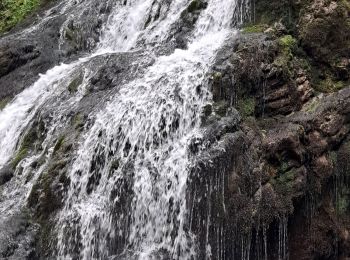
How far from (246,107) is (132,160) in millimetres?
2409

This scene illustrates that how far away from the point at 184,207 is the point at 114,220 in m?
1.19

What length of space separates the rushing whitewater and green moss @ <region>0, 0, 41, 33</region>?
682cm

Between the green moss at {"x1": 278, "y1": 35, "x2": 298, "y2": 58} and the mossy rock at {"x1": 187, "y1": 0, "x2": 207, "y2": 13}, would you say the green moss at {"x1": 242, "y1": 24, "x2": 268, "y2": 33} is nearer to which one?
the green moss at {"x1": 278, "y1": 35, "x2": 298, "y2": 58}

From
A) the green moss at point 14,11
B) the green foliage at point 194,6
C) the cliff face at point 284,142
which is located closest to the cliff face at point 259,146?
the cliff face at point 284,142

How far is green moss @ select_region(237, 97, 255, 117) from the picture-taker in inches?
354

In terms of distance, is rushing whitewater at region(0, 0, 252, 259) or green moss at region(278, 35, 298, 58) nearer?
rushing whitewater at region(0, 0, 252, 259)

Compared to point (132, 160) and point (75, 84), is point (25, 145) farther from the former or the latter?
point (132, 160)

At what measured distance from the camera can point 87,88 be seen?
10742 millimetres

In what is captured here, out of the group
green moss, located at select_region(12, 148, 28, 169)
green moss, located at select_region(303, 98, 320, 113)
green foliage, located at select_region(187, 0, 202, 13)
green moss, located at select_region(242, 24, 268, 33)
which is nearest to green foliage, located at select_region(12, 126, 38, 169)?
green moss, located at select_region(12, 148, 28, 169)

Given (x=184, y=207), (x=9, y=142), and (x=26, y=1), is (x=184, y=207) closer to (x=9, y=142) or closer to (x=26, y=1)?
(x=9, y=142)

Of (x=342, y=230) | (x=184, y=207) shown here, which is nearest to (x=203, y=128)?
(x=184, y=207)

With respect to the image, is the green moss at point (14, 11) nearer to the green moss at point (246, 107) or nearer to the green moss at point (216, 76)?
the green moss at point (216, 76)

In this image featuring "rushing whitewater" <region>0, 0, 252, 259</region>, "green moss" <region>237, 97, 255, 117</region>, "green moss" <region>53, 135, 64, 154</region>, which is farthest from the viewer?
"green moss" <region>53, 135, 64, 154</region>

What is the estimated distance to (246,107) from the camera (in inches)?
357
